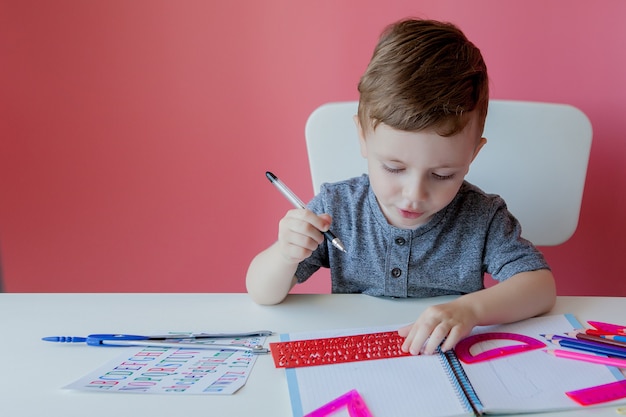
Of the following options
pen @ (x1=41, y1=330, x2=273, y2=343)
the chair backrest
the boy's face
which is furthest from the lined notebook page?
the chair backrest

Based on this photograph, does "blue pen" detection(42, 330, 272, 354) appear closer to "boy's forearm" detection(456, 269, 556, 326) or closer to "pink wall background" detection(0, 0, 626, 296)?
"boy's forearm" detection(456, 269, 556, 326)

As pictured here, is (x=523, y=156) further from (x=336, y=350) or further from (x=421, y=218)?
(x=336, y=350)

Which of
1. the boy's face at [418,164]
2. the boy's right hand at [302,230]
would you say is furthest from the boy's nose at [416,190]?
the boy's right hand at [302,230]

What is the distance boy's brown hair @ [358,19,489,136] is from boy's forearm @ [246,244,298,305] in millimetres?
215

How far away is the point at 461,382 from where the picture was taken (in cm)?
63

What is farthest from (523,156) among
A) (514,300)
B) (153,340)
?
(153,340)

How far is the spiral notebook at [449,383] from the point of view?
0.59 metres

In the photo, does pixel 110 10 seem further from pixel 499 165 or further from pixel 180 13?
pixel 499 165

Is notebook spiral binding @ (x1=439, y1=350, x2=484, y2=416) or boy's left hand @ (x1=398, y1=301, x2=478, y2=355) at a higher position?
boy's left hand @ (x1=398, y1=301, x2=478, y2=355)

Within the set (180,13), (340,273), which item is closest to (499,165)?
(340,273)

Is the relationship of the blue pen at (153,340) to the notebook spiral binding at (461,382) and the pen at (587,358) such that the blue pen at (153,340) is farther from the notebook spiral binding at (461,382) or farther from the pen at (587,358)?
the pen at (587,358)

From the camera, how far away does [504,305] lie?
793mm

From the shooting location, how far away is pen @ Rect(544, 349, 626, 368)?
67 centimetres

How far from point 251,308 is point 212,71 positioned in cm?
75
